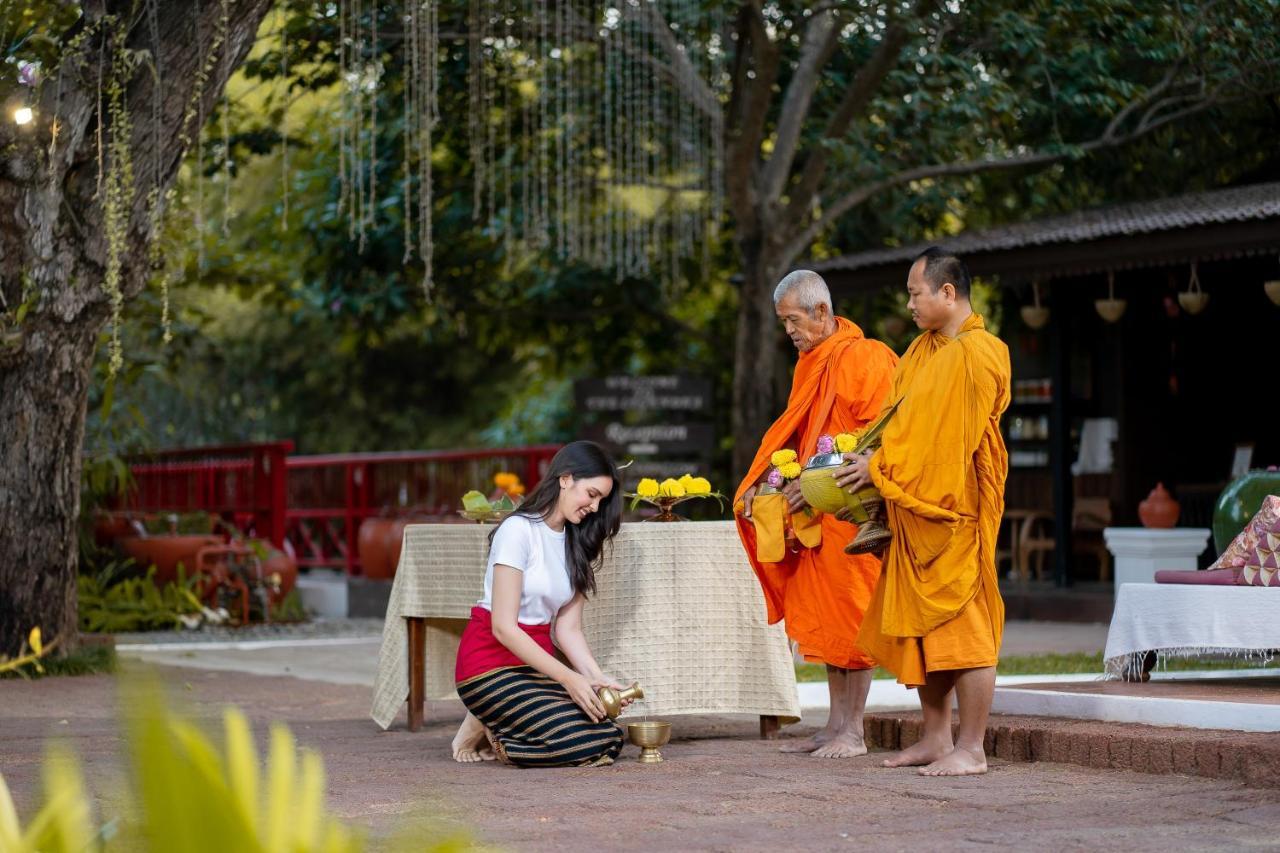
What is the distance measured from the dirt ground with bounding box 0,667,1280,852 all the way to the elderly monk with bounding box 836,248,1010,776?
1.08ft

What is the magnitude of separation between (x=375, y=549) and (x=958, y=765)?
405 inches

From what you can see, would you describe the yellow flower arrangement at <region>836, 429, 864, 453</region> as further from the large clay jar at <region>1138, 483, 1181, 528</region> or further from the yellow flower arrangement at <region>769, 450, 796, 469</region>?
the large clay jar at <region>1138, 483, 1181, 528</region>

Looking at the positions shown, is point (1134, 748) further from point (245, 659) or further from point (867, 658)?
point (245, 659)

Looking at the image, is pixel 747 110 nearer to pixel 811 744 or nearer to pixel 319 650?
pixel 319 650

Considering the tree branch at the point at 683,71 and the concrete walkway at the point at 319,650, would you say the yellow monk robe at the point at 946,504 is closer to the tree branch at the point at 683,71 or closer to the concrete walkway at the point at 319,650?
the concrete walkway at the point at 319,650

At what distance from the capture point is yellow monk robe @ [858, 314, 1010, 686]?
17.3ft

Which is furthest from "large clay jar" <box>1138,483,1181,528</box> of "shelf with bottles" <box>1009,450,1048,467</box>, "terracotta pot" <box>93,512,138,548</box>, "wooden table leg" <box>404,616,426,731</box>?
"terracotta pot" <box>93,512,138,548</box>

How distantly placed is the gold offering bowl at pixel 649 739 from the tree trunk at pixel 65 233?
415 cm

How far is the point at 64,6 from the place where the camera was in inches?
358

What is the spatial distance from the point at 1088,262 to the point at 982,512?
7.56 metres

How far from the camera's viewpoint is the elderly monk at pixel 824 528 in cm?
589

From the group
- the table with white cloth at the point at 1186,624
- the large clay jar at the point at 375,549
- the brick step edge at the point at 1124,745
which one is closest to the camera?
the brick step edge at the point at 1124,745

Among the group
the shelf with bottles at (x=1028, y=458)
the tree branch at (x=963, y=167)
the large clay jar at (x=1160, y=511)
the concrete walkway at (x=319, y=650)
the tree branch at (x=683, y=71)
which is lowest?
the concrete walkway at (x=319, y=650)

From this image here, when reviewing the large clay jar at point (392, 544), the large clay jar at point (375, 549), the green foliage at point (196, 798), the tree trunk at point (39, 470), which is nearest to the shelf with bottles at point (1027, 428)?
the large clay jar at point (392, 544)
